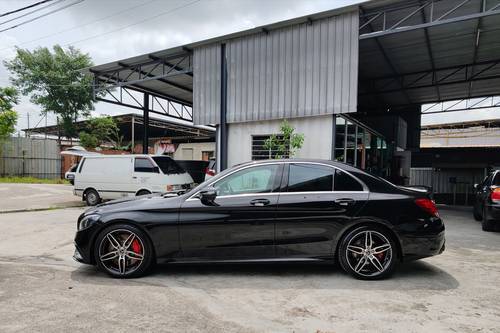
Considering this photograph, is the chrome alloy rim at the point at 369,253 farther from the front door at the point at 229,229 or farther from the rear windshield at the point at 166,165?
the rear windshield at the point at 166,165

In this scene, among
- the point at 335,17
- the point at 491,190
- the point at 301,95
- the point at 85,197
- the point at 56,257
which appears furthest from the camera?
the point at 85,197

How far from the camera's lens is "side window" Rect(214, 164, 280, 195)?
4047 millimetres

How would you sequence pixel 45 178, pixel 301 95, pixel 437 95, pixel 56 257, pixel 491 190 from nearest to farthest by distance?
1. pixel 56 257
2. pixel 491 190
3. pixel 301 95
4. pixel 437 95
5. pixel 45 178

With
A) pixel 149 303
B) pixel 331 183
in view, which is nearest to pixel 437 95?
pixel 331 183

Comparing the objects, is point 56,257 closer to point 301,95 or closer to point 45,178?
A: point 301,95

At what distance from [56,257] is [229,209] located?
304 cm

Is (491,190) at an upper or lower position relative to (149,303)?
upper

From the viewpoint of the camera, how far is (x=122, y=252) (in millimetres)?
3953

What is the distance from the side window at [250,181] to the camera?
159 inches

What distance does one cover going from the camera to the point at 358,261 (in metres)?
3.92

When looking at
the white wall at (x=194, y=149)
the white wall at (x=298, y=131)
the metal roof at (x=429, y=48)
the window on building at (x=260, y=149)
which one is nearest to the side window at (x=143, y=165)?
the white wall at (x=298, y=131)

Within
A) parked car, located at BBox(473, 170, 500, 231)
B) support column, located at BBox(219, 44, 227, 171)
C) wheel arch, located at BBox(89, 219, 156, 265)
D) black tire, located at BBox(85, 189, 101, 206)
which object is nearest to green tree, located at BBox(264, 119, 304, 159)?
support column, located at BBox(219, 44, 227, 171)

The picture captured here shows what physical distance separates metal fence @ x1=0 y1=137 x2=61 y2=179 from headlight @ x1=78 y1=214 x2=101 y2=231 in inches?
934

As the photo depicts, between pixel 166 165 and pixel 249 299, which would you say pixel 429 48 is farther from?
pixel 249 299
